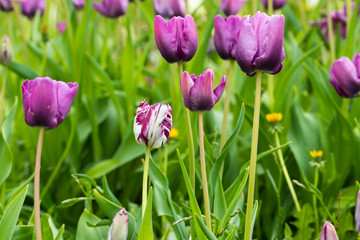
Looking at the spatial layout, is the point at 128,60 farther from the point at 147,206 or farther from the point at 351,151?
the point at 147,206

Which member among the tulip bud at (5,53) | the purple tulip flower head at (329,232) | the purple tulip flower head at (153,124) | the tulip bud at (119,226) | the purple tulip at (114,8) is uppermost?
the purple tulip at (114,8)

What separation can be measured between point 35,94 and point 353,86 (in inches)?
29.7

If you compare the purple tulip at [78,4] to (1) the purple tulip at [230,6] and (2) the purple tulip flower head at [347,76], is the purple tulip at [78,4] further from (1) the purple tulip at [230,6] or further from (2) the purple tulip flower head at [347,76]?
(2) the purple tulip flower head at [347,76]

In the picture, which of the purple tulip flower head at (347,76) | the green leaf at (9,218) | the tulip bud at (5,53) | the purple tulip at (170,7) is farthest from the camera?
the purple tulip at (170,7)

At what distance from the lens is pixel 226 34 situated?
1047 mm

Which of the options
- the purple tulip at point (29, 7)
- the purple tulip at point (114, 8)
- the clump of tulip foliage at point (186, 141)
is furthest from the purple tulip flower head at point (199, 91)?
the purple tulip at point (29, 7)

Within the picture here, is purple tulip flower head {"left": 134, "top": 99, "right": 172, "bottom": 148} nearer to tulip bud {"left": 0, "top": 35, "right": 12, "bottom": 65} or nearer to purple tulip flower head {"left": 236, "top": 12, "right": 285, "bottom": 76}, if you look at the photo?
purple tulip flower head {"left": 236, "top": 12, "right": 285, "bottom": 76}

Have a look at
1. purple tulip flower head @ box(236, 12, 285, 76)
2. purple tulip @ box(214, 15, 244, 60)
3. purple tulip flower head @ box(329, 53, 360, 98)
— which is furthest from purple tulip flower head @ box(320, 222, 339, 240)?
purple tulip flower head @ box(329, 53, 360, 98)

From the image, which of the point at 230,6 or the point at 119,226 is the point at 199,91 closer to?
the point at 119,226

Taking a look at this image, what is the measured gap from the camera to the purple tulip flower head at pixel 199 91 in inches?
34.6

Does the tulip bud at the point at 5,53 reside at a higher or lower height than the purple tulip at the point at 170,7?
lower

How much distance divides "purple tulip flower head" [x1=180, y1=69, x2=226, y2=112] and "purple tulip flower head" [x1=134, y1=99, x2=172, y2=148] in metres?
0.04

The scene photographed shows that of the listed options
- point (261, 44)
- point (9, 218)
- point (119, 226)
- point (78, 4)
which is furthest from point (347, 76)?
point (78, 4)

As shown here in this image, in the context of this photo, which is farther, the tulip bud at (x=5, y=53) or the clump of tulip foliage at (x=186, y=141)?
the tulip bud at (x=5, y=53)
